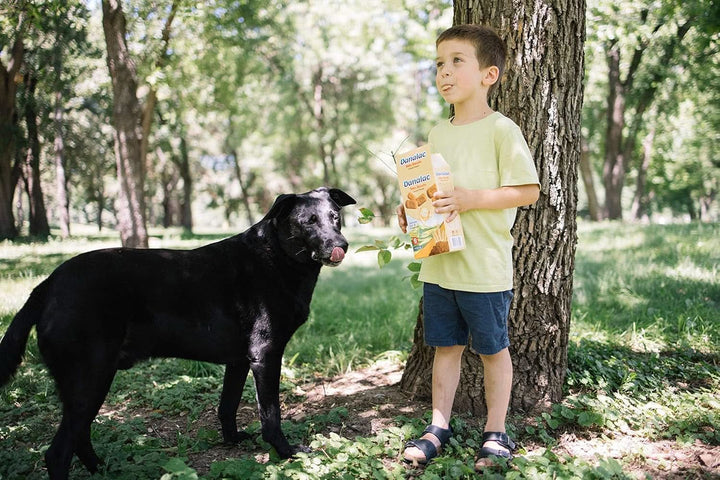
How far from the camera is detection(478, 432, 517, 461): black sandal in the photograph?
9.38ft

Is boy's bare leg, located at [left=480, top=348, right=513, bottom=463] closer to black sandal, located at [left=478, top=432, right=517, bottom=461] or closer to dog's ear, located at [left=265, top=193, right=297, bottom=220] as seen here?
black sandal, located at [left=478, top=432, right=517, bottom=461]

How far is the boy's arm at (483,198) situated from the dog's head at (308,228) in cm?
73

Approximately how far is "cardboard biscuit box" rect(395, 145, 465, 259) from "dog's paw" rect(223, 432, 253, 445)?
181cm

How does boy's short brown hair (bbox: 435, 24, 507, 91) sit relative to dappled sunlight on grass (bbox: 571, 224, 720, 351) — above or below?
above

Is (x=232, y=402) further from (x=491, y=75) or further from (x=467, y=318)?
(x=491, y=75)

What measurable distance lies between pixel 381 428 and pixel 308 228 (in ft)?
4.75

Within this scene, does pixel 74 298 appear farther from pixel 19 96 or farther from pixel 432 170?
pixel 19 96

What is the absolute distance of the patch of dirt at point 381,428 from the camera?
2.80m

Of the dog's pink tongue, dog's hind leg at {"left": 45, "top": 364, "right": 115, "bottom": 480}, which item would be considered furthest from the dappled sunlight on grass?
dog's hind leg at {"left": 45, "top": 364, "right": 115, "bottom": 480}

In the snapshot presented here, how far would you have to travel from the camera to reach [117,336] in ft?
9.19

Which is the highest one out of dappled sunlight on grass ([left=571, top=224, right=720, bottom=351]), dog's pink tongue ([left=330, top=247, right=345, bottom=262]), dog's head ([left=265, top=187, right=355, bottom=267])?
dog's head ([left=265, top=187, right=355, bottom=267])

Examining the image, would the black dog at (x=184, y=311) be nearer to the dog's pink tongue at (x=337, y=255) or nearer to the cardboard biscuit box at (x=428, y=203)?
the dog's pink tongue at (x=337, y=255)

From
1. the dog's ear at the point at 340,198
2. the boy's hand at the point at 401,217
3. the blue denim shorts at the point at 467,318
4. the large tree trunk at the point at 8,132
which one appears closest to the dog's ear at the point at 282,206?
the dog's ear at the point at 340,198

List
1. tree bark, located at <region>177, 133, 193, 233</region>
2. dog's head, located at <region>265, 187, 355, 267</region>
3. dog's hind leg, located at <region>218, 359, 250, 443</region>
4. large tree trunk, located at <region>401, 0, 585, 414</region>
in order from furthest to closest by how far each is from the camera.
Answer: tree bark, located at <region>177, 133, 193, 233</region> < dog's hind leg, located at <region>218, 359, 250, 443</region> < large tree trunk, located at <region>401, 0, 585, 414</region> < dog's head, located at <region>265, 187, 355, 267</region>
